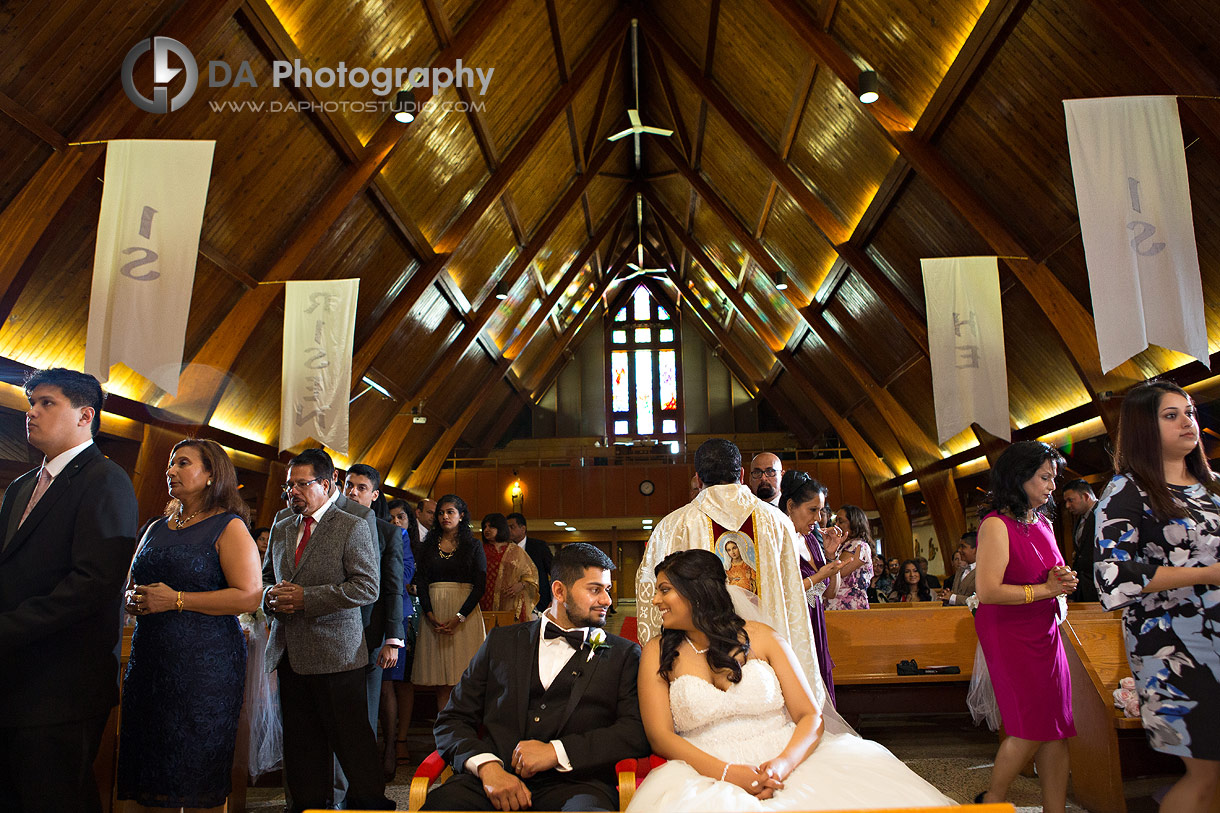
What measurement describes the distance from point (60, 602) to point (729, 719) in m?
1.72

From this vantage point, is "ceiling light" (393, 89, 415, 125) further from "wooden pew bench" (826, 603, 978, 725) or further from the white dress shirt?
the white dress shirt

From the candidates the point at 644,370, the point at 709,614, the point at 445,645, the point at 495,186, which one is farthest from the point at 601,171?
the point at 709,614

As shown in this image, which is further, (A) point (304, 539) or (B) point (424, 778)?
(A) point (304, 539)

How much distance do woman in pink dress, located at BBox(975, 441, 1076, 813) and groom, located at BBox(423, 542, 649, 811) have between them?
1.33 meters

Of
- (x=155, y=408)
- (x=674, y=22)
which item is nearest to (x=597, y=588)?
(x=155, y=408)

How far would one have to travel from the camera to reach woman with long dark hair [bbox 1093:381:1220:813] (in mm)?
2082

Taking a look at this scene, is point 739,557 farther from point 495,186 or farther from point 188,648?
point 495,186

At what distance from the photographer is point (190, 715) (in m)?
2.36

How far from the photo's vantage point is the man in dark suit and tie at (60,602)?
2035 millimetres

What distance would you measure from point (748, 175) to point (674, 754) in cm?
1083

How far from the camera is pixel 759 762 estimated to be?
2035 millimetres

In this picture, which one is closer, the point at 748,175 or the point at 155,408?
the point at 155,408

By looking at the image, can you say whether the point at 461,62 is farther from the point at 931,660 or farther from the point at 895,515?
the point at 895,515

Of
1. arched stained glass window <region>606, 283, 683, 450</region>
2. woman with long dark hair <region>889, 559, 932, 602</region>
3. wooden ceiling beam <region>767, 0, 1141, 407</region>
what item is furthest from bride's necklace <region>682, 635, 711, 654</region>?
arched stained glass window <region>606, 283, 683, 450</region>
